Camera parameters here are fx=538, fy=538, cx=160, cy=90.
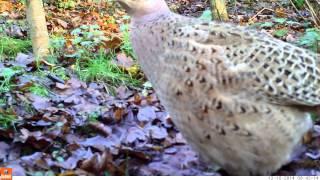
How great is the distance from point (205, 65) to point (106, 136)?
4.23 ft

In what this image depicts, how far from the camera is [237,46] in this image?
2887 mm

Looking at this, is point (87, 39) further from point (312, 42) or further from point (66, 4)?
point (66, 4)

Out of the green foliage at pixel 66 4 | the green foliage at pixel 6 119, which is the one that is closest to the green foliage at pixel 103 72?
the green foliage at pixel 6 119

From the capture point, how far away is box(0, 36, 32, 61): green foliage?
19.4 feet

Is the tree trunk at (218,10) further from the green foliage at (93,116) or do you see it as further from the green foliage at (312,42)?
the green foliage at (93,116)

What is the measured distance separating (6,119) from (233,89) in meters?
1.89

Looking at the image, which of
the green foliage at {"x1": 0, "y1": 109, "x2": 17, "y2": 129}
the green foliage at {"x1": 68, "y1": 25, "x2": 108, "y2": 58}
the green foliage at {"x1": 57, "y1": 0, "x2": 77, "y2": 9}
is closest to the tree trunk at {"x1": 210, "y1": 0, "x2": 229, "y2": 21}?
the green foliage at {"x1": 68, "y1": 25, "x2": 108, "y2": 58}

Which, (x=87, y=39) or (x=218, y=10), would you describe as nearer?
(x=87, y=39)

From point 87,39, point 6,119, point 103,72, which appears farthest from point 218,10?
point 6,119

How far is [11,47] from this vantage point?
19.9 ft

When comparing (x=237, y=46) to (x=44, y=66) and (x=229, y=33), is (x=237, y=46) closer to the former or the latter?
(x=229, y=33)

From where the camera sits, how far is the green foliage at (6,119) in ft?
12.6

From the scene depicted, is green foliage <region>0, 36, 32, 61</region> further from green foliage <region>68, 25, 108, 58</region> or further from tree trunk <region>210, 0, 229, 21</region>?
tree trunk <region>210, 0, 229, 21</region>

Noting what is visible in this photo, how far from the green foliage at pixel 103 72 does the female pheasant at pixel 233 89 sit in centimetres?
226
